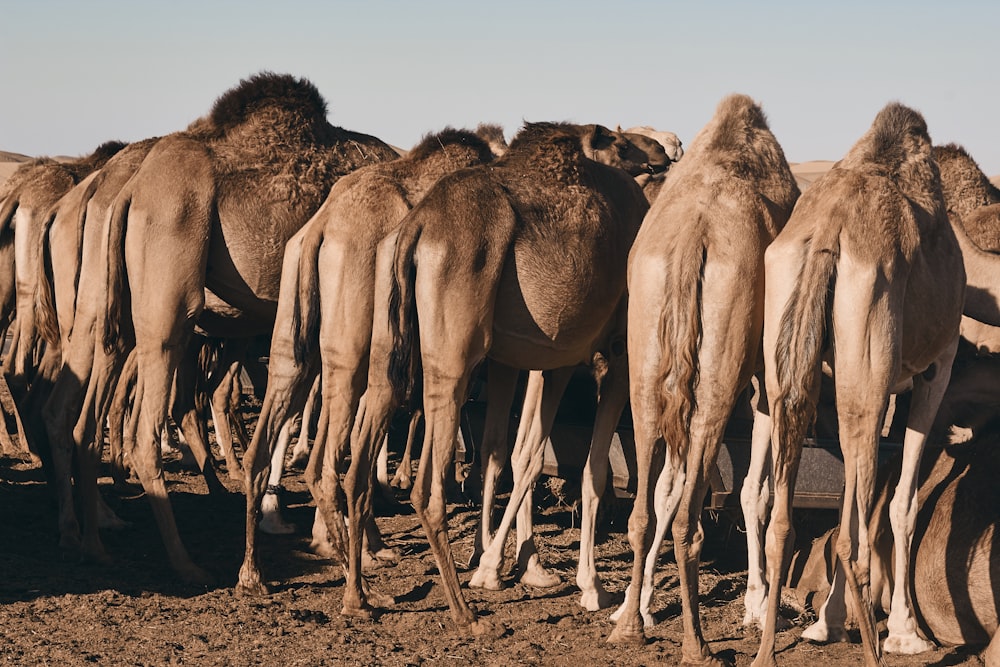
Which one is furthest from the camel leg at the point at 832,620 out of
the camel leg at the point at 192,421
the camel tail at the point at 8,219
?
the camel tail at the point at 8,219

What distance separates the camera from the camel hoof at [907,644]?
7016mm

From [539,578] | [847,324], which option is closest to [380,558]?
[539,578]

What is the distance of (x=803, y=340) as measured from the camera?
6.27 meters

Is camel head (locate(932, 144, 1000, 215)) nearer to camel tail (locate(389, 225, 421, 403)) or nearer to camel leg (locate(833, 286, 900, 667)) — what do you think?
camel leg (locate(833, 286, 900, 667))

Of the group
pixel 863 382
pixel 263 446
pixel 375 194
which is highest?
pixel 375 194

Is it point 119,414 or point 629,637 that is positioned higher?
point 119,414

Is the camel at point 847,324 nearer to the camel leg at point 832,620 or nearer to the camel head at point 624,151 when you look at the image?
the camel leg at point 832,620

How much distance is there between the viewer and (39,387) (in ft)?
35.1

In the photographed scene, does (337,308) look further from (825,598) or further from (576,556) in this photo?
(825,598)

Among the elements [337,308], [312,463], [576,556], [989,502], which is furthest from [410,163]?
[989,502]

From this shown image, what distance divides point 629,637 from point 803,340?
6.58 ft

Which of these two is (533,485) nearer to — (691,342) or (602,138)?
(691,342)

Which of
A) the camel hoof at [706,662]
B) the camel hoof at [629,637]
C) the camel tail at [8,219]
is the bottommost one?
the camel hoof at [629,637]

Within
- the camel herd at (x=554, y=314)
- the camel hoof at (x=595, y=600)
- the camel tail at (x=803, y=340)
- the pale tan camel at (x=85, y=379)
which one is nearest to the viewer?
the camel tail at (x=803, y=340)
